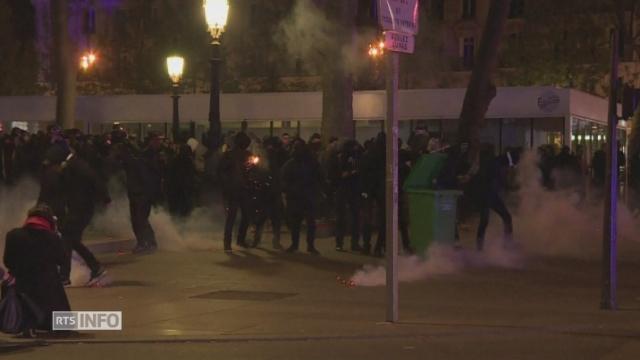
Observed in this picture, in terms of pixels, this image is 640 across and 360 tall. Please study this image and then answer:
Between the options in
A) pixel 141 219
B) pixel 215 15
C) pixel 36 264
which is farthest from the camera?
pixel 215 15

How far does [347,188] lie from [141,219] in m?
3.37

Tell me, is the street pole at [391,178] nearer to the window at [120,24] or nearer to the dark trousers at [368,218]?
the dark trousers at [368,218]

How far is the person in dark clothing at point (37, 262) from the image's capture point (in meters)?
10.2

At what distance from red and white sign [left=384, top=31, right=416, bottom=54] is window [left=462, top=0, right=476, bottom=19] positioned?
57422mm

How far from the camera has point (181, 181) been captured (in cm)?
2194

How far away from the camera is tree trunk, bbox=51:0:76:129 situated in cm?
2986

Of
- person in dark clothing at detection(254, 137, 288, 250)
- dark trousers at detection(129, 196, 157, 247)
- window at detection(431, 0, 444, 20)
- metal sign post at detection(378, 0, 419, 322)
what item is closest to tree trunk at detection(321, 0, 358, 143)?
person in dark clothing at detection(254, 137, 288, 250)

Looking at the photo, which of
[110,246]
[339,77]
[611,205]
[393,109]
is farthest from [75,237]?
[339,77]

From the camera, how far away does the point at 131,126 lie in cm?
3900

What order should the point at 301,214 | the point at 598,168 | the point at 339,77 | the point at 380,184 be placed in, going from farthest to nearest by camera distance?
the point at 598,168
the point at 339,77
the point at 301,214
the point at 380,184

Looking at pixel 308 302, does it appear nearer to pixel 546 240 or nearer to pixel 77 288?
pixel 77 288

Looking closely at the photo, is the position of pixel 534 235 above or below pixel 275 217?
below

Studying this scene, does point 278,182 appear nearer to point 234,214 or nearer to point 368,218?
point 234,214

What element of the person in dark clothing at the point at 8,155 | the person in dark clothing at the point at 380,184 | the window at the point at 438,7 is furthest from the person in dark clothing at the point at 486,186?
the window at the point at 438,7
